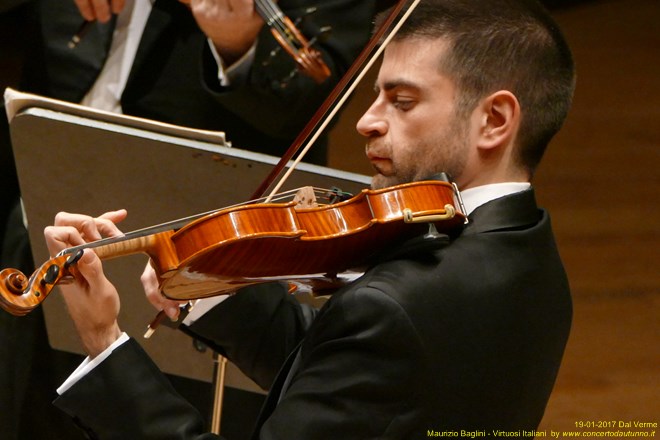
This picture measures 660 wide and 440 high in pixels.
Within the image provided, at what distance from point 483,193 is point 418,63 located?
0.60ft

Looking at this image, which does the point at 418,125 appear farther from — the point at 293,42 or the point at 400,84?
the point at 293,42

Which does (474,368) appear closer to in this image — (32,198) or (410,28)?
(410,28)

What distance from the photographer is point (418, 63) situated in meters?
1.50

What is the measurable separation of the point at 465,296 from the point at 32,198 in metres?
0.83

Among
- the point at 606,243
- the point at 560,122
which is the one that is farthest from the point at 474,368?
the point at 606,243

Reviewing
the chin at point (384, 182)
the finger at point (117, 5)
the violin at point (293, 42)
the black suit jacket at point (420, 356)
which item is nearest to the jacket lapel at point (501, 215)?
the black suit jacket at point (420, 356)

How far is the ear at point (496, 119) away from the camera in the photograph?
1479 millimetres

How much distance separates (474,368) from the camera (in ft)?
4.51

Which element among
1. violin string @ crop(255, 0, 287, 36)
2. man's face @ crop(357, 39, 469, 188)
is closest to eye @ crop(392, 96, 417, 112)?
man's face @ crop(357, 39, 469, 188)

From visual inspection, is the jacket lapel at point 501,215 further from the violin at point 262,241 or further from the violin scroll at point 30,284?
the violin scroll at point 30,284

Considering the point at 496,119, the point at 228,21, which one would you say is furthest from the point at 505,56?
the point at 228,21

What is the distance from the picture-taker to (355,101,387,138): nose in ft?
4.92

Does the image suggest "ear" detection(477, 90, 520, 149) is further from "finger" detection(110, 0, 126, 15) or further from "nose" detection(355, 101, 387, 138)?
"finger" detection(110, 0, 126, 15)

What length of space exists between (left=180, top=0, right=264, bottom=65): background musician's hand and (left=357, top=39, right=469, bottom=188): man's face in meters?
0.57
